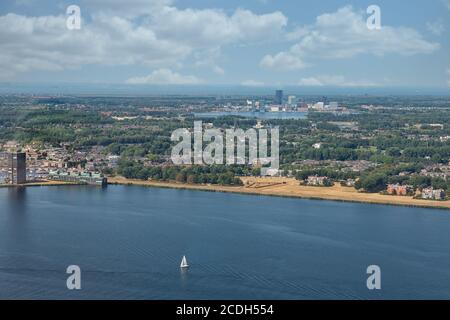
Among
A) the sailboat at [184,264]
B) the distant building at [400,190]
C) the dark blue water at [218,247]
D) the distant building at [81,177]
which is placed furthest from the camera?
the distant building at [81,177]

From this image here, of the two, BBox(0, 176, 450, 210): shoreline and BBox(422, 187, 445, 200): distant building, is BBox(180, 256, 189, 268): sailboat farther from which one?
BBox(422, 187, 445, 200): distant building

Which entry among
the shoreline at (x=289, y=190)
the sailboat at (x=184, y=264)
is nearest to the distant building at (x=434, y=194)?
the shoreline at (x=289, y=190)

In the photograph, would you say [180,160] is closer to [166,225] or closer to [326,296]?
[166,225]

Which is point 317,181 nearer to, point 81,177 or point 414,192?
point 414,192

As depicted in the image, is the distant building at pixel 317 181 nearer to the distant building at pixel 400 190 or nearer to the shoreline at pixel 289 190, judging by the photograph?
the shoreline at pixel 289 190
